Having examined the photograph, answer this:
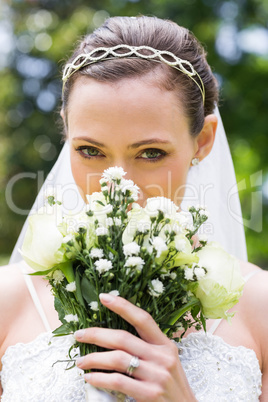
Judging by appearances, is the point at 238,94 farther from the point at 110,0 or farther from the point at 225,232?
the point at 225,232

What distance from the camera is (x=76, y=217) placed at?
1.97 meters

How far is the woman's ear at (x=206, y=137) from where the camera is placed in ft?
9.73

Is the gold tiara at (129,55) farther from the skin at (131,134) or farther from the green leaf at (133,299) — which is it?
the green leaf at (133,299)

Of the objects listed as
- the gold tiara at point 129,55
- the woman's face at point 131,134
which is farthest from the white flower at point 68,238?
the gold tiara at point 129,55

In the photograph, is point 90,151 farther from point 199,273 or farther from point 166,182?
point 199,273

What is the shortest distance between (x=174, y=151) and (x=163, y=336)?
1.05 metres

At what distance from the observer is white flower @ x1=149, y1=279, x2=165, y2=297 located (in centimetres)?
179

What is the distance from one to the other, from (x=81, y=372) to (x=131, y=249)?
0.87 m

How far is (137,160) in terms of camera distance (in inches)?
99.7

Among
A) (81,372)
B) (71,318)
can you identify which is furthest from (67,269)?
(81,372)

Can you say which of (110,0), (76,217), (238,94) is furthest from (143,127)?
(110,0)

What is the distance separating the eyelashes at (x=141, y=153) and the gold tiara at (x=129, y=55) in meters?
0.47

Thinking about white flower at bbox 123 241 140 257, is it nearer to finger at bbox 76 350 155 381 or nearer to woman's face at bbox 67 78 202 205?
finger at bbox 76 350 155 381

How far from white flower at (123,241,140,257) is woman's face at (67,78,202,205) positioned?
0.81m
